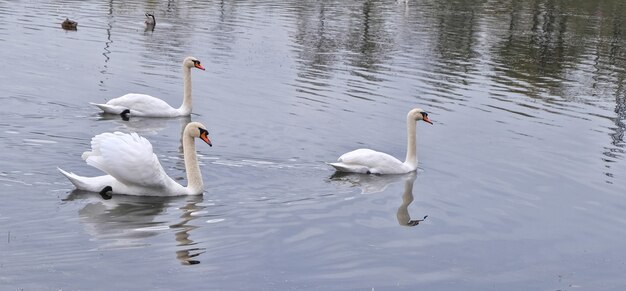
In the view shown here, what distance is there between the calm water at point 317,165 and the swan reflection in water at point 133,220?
5cm

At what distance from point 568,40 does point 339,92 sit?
19994 millimetres

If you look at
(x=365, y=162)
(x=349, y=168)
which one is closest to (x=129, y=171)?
(x=349, y=168)

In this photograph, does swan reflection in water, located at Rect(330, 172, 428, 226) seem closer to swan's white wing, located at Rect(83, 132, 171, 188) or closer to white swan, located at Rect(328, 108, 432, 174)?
white swan, located at Rect(328, 108, 432, 174)

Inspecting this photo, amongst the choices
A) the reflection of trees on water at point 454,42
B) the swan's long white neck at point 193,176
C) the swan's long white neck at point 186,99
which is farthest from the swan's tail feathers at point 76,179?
the reflection of trees on water at point 454,42

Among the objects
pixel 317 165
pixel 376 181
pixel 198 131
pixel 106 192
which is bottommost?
pixel 376 181

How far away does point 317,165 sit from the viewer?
18859mm

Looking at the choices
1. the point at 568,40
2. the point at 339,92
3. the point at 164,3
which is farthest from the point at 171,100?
the point at 164,3

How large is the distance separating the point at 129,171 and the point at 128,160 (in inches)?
6.3

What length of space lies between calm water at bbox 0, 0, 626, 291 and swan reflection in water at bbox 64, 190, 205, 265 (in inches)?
1.9

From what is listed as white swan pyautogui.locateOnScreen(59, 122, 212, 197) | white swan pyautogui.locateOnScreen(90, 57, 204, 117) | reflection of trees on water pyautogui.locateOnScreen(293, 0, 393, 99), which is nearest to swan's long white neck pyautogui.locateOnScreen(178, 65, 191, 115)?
white swan pyautogui.locateOnScreen(90, 57, 204, 117)

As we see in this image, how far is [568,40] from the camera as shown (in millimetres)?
44656

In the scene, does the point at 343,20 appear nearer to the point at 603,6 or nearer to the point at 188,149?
the point at 603,6

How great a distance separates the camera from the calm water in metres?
13.0

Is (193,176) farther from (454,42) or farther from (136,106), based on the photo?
(454,42)
